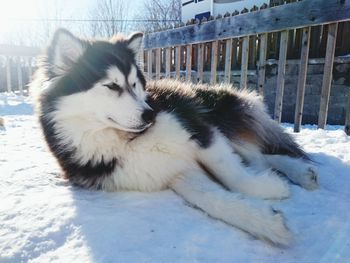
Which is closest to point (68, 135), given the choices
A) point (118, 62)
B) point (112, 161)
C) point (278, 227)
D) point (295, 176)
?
point (112, 161)

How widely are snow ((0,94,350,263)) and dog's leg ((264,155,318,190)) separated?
0.07 metres

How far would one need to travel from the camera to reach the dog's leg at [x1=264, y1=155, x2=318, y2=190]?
1.96m

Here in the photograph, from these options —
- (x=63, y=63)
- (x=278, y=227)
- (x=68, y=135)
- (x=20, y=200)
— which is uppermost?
(x=63, y=63)

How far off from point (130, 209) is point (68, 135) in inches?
28.3

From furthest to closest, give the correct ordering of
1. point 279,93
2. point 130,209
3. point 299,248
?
point 279,93 → point 130,209 → point 299,248

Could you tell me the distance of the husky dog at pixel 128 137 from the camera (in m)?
1.85

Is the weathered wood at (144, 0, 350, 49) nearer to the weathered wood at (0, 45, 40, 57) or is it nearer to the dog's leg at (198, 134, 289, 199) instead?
the dog's leg at (198, 134, 289, 199)

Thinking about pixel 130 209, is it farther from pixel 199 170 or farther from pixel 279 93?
pixel 279 93

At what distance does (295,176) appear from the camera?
2.05m

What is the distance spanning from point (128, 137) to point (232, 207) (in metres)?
0.80

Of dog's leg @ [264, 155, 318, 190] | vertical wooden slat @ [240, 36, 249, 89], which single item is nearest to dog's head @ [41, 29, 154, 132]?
dog's leg @ [264, 155, 318, 190]

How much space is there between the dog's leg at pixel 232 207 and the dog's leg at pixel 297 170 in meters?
0.61

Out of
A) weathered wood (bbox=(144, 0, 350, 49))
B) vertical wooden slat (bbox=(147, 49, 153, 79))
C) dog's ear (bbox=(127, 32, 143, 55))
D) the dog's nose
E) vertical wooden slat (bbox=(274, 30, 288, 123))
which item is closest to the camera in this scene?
the dog's nose

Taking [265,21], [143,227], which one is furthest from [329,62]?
[143,227]
